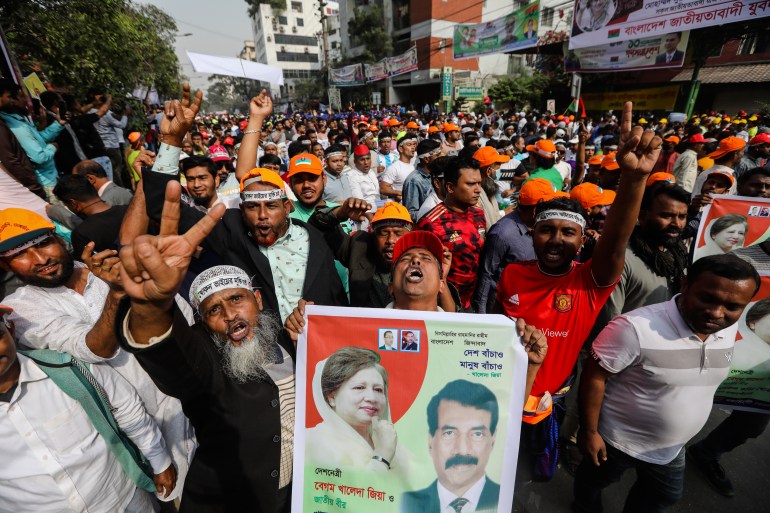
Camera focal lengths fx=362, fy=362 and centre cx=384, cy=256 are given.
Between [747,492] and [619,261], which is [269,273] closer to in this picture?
[619,261]

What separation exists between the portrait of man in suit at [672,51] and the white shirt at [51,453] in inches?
815

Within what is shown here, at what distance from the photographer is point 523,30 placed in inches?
877

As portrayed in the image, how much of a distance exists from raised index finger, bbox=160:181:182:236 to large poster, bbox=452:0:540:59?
82.5ft

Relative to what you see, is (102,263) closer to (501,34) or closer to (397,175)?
(397,175)

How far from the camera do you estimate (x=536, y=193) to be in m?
3.20

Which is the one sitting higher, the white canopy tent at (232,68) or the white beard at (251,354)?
the white canopy tent at (232,68)

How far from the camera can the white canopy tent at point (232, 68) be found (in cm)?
1079

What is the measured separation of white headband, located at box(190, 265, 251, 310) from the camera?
1.99m

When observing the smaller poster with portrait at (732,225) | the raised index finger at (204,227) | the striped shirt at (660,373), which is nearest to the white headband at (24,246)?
the raised index finger at (204,227)

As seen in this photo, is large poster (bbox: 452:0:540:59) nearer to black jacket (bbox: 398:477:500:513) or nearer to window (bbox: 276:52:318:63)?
black jacket (bbox: 398:477:500:513)

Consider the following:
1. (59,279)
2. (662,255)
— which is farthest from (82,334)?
(662,255)

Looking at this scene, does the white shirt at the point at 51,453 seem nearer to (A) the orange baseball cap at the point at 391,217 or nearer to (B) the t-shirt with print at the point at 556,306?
(A) the orange baseball cap at the point at 391,217

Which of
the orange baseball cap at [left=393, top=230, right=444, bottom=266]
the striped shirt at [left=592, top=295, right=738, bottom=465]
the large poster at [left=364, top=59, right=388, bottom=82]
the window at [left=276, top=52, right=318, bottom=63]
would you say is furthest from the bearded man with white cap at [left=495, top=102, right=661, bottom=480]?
the window at [left=276, top=52, right=318, bottom=63]

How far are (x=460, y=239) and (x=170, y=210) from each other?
2.46m
